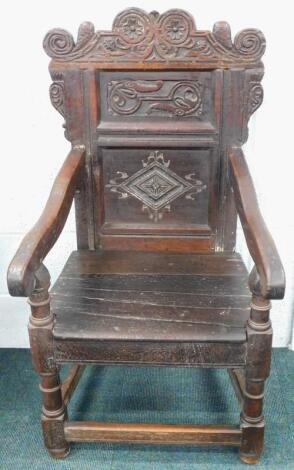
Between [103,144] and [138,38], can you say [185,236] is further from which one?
[138,38]

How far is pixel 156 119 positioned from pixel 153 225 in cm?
34

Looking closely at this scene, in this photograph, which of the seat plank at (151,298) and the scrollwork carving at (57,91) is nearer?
the seat plank at (151,298)

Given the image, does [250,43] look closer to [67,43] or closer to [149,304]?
[67,43]

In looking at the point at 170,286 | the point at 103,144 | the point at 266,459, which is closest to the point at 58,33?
the point at 103,144

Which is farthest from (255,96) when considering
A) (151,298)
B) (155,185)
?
(151,298)

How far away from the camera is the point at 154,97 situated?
1.61m

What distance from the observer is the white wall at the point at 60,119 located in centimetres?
170

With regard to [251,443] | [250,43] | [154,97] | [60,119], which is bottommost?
[251,443]

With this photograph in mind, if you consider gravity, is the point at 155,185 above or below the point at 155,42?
below

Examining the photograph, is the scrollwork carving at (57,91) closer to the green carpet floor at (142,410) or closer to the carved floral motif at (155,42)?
the carved floral motif at (155,42)

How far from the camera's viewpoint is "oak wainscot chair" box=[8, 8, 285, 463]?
1341 millimetres

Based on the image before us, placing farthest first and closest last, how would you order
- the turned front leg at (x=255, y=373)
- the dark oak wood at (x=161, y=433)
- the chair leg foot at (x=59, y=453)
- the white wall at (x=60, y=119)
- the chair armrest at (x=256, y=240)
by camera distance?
the white wall at (x=60, y=119), the chair leg foot at (x=59, y=453), the dark oak wood at (x=161, y=433), the turned front leg at (x=255, y=373), the chair armrest at (x=256, y=240)

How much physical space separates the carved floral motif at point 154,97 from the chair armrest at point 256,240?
21 cm

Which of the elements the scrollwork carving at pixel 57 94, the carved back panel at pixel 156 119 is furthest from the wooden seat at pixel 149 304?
the scrollwork carving at pixel 57 94
